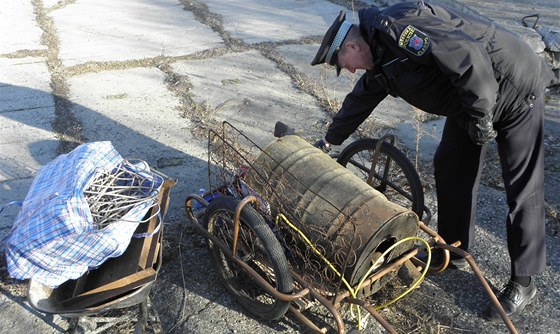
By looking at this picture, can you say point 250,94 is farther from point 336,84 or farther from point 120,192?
point 120,192

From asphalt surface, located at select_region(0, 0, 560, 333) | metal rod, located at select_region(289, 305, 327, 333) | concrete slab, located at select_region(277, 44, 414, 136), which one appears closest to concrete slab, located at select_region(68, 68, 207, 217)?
asphalt surface, located at select_region(0, 0, 560, 333)

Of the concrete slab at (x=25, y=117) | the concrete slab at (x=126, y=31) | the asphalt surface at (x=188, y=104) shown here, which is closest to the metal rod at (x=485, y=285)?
the asphalt surface at (x=188, y=104)

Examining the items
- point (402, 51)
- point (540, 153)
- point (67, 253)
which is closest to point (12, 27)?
point (67, 253)

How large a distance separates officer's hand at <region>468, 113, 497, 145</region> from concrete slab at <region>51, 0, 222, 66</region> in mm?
5261

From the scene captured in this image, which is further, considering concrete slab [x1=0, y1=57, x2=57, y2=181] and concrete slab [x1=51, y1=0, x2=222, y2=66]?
concrete slab [x1=51, y1=0, x2=222, y2=66]

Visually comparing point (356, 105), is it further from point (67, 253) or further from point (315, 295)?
point (67, 253)

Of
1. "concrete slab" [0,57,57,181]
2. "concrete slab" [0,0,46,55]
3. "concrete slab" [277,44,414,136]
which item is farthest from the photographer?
"concrete slab" [0,0,46,55]

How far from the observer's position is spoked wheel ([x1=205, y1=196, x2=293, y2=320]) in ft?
8.84

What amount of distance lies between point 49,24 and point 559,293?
8302 millimetres

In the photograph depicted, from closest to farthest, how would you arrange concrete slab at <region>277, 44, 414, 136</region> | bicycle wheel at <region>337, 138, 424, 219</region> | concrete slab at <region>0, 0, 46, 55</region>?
bicycle wheel at <region>337, 138, 424, 219</region> → concrete slab at <region>277, 44, 414, 136</region> → concrete slab at <region>0, 0, 46, 55</region>

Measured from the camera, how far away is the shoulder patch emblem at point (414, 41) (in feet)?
8.51

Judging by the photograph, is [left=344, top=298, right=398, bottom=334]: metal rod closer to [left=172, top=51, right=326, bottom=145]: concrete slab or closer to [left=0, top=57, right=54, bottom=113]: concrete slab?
[left=172, top=51, right=326, bottom=145]: concrete slab

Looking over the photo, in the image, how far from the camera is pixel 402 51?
2.71m

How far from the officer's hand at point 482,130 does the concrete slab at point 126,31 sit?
17.3ft
